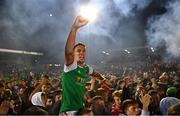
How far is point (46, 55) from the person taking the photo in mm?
44375

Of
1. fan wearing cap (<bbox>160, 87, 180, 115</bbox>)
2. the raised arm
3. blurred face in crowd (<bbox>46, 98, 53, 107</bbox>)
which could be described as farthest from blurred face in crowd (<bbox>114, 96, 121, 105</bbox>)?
the raised arm

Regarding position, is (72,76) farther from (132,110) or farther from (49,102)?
(49,102)

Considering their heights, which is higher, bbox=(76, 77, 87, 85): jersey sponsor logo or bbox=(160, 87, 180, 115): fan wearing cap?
bbox=(76, 77, 87, 85): jersey sponsor logo

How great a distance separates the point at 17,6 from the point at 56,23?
6.45m

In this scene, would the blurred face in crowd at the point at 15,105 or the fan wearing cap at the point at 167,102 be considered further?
the fan wearing cap at the point at 167,102

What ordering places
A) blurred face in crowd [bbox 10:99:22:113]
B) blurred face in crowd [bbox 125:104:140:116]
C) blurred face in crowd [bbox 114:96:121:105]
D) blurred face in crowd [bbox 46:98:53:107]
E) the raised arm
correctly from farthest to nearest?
blurred face in crowd [bbox 46:98:53:107] → blurred face in crowd [bbox 114:96:121:105] → blurred face in crowd [bbox 10:99:22:113] → blurred face in crowd [bbox 125:104:140:116] → the raised arm

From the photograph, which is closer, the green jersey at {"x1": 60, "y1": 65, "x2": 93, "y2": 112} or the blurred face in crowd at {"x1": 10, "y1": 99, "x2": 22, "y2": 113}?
the green jersey at {"x1": 60, "y1": 65, "x2": 93, "y2": 112}

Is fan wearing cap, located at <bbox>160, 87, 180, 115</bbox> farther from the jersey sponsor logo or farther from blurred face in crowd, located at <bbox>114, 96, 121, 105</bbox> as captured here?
the jersey sponsor logo

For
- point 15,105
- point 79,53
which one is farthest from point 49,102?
point 79,53

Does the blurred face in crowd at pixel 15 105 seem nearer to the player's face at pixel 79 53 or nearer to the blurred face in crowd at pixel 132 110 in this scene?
the player's face at pixel 79 53

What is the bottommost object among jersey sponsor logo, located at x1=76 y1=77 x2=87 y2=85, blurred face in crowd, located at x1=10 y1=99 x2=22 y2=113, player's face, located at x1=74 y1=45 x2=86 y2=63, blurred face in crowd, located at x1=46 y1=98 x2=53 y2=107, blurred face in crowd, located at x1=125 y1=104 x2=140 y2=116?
blurred face in crowd, located at x1=125 y1=104 x2=140 y2=116

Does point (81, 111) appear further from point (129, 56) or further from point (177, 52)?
point (129, 56)

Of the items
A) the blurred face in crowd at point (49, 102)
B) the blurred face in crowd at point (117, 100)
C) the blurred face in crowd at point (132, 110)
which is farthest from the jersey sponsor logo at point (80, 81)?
the blurred face in crowd at point (49, 102)

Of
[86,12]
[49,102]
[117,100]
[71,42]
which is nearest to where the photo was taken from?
[71,42]
